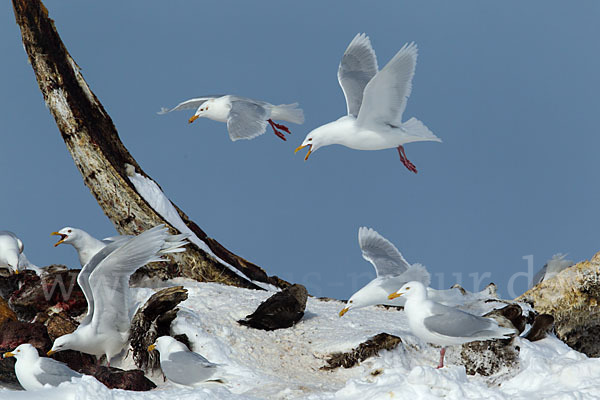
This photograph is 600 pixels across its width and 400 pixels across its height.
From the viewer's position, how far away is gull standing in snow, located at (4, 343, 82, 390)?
20.9ft

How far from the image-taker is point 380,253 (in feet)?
30.7

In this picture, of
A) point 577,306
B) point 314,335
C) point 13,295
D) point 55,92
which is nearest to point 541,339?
point 577,306

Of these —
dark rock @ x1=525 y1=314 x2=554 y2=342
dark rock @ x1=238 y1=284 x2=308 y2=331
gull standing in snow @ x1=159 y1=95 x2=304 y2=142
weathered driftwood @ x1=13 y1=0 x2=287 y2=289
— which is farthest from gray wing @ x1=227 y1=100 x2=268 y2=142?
dark rock @ x1=525 y1=314 x2=554 y2=342

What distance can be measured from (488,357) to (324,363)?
1.74 m

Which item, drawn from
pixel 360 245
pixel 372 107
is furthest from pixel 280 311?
pixel 372 107

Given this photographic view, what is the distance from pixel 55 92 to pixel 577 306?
762 cm

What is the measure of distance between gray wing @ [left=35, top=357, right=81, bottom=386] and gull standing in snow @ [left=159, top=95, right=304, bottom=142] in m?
4.15

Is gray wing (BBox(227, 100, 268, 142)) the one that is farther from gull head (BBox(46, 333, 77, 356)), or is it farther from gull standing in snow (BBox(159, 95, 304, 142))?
gull head (BBox(46, 333, 77, 356))

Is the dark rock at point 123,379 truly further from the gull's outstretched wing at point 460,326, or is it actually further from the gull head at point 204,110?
the gull head at point 204,110

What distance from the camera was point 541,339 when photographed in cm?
898

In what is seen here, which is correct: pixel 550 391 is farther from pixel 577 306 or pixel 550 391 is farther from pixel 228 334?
pixel 577 306

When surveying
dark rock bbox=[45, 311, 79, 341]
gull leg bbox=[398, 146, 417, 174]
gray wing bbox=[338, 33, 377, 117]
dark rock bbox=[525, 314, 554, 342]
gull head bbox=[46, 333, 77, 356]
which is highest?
gray wing bbox=[338, 33, 377, 117]

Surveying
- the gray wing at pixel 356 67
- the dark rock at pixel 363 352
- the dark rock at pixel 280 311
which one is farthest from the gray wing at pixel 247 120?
the dark rock at pixel 363 352

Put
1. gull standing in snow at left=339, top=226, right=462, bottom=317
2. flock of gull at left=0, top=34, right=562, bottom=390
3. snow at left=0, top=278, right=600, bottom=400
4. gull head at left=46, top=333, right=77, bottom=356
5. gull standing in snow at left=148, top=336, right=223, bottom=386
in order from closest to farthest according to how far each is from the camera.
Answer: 1. snow at left=0, top=278, right=600, bottom=400
2. gull standing in snow at left=148, top=336, right=223, bottom=386
3. flock of gull at left=0, top=34, right=562, bottom=390
4. gull head at left=46, top=333, right=77, bottom=356
5. gull standing in snow at left=339, top=226, right=462, bottom=317
